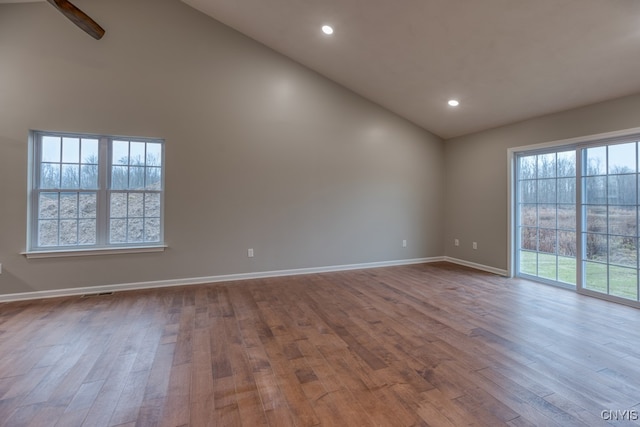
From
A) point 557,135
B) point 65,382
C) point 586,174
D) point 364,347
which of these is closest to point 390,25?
point 557,135

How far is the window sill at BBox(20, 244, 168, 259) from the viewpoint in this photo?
143 inches

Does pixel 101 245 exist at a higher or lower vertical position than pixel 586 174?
lower

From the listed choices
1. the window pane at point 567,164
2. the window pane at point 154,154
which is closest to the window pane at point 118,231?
the window pane at point 154,154

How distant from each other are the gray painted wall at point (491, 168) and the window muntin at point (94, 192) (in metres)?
5.27

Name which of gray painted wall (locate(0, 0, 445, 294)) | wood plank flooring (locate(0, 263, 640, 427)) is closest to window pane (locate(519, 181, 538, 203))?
wood plank flooring (locate(0, 263, 640, 427))

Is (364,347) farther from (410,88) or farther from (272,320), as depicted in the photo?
(410,88)

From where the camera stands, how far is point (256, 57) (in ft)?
15.3

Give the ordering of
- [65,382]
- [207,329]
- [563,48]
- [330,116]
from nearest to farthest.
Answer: [65,382] < [207,329] < [563,48] < [330,116]

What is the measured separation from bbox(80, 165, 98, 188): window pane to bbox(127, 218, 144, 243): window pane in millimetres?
679

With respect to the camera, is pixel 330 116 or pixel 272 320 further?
pixel 330 116

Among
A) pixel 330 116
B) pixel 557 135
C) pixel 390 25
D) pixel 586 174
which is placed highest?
pixel 390 25

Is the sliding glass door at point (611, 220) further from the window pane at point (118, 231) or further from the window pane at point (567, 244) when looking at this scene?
the window pane at point (118, 231)

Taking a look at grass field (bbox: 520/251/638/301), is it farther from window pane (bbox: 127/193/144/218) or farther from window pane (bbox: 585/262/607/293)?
window pane (bbox: 127/193/144/218)

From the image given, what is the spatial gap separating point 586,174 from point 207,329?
199 inches
